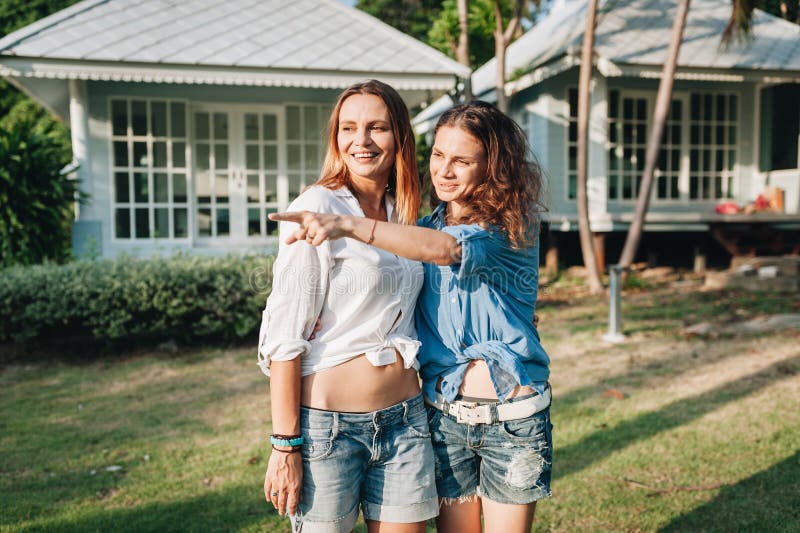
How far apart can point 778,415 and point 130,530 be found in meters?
4.41

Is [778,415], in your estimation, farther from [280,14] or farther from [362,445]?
[280,14]

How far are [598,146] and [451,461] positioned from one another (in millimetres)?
10097

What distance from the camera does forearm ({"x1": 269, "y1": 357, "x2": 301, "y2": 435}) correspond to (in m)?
1.87

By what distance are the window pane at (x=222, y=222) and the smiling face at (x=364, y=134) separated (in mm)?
8724

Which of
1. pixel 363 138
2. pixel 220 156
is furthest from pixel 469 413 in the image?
pixel 220 156

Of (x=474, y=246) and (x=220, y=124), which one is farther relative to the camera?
(x=220, y=124)

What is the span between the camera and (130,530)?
11.0 feet

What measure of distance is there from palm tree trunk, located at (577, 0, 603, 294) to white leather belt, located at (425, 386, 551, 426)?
26.7 ft

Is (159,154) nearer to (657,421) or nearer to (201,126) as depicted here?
(201,126)

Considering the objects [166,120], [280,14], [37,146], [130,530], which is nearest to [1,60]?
[37,146]

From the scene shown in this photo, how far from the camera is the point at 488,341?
6.78 feet

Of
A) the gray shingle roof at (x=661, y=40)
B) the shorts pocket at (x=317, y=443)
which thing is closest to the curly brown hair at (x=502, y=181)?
the shorts pocket at (x=317, y=443)

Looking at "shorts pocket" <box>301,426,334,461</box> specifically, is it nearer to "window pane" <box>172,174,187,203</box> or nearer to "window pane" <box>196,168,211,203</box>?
"window pane" <box>172,174,187,203</box>

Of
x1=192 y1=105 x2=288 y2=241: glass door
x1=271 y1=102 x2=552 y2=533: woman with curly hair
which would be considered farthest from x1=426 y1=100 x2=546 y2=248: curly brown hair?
x1=192 y1=105 x2=288 y2=241: glass door
